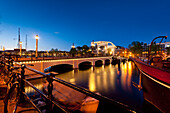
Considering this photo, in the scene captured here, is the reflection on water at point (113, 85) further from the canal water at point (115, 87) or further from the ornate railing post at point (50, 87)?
the ornate railing post at point (50, 87)

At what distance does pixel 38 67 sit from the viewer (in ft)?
72.6

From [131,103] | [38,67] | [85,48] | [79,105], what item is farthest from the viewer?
[85,48]

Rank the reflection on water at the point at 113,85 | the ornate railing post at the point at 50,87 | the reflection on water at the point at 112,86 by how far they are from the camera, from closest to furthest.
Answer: the ornate railing post at the point at 50,87
the reflection on water at the point at 112,86
the reflection on water at the point at 113,85

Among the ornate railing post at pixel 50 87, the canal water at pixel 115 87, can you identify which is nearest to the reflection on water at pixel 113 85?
the canal water at pixel 115 87

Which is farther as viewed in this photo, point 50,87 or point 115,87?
point 115,87

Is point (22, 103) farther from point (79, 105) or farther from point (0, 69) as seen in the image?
point (79, 105)

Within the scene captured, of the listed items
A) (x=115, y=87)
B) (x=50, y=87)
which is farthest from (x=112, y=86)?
(x=50, y=87)

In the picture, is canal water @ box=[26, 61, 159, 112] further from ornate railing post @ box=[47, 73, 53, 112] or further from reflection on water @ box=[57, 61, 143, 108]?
ornate railing post @ box=[47, 73, 53, 112]

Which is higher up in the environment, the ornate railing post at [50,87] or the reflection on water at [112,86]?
the ornate railing post at [50,87]

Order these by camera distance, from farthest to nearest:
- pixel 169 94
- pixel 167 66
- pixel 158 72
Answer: pixel 167 66 < pixel 158 72 < pixel 169 94

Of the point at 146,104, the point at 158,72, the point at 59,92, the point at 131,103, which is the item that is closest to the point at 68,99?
the point at 59,92

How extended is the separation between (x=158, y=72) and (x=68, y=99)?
789cm

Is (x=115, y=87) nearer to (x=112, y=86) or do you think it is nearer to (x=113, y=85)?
(x=112, y=86)

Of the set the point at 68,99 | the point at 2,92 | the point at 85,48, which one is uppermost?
the point at 85,48
